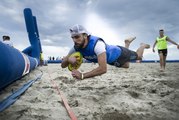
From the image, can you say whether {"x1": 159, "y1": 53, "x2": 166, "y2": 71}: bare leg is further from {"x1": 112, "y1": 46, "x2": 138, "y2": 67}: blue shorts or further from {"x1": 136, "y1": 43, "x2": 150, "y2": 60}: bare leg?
{"x1": 112, "y1": 46, "x2": 138, "y2": 67}: blue shorts

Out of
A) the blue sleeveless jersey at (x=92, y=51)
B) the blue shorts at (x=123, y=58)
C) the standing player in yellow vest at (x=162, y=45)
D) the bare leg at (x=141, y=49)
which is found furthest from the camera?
the standing player in yellow vest at (x=162, y=45)

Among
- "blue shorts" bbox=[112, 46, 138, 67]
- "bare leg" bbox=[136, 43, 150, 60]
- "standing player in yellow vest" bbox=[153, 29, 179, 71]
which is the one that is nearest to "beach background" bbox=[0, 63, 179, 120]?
"blue shorts" bbox=[112, 46, 138, 67]

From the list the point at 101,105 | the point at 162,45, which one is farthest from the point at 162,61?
the point at 101,105

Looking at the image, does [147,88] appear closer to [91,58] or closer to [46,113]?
[91,58]

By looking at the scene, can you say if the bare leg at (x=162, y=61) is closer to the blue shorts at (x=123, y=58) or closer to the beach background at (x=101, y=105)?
the blue shorts at (x=123, y=58)

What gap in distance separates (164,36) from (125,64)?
522 centimetres

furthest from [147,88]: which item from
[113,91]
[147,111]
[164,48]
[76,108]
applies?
[164,48]

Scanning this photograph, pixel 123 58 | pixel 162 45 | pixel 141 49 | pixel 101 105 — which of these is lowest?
pixel 101 105

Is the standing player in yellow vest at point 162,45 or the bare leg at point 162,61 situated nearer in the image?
the bare leg at point 162,61

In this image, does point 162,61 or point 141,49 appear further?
point 162,61

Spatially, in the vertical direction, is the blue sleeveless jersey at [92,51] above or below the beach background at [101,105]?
above

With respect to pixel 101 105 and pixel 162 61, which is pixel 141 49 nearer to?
pixel 101 105

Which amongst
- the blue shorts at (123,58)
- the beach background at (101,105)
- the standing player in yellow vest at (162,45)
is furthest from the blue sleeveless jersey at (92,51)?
the standing player in yellow vest at (162,45)

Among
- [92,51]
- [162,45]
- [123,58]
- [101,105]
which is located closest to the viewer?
[101,105]
